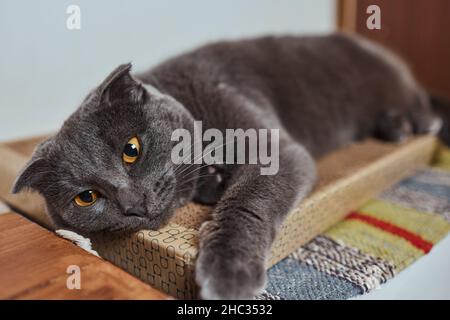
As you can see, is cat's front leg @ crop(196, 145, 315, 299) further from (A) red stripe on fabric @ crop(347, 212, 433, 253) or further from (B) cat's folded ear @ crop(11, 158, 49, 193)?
(B) cat's folded ear @ crop(11, 158, 49, 193)

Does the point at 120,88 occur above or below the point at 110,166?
above

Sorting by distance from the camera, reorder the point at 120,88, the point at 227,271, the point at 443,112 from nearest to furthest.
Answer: the point at 227,271 → the point at 120,88 → the point at 443,112

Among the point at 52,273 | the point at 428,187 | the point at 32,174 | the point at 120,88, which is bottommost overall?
the point at 428,187

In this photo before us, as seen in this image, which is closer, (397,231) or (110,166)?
(110,166)

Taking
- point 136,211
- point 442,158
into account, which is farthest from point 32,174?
point 442,158

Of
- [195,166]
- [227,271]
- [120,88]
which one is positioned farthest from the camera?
[195,166]

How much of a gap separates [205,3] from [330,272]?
133cm

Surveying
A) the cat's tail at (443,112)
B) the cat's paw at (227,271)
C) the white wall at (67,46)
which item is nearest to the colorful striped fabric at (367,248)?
the cat's paw at (227,271)

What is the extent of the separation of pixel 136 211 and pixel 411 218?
0.83m

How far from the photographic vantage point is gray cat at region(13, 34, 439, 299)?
94cm

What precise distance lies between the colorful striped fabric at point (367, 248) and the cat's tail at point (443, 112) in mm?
403

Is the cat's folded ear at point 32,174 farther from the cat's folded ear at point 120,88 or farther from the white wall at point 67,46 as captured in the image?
the white wall at point 67,46

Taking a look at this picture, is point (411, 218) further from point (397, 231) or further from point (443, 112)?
point (443, 112)

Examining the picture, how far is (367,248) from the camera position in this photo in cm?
118
